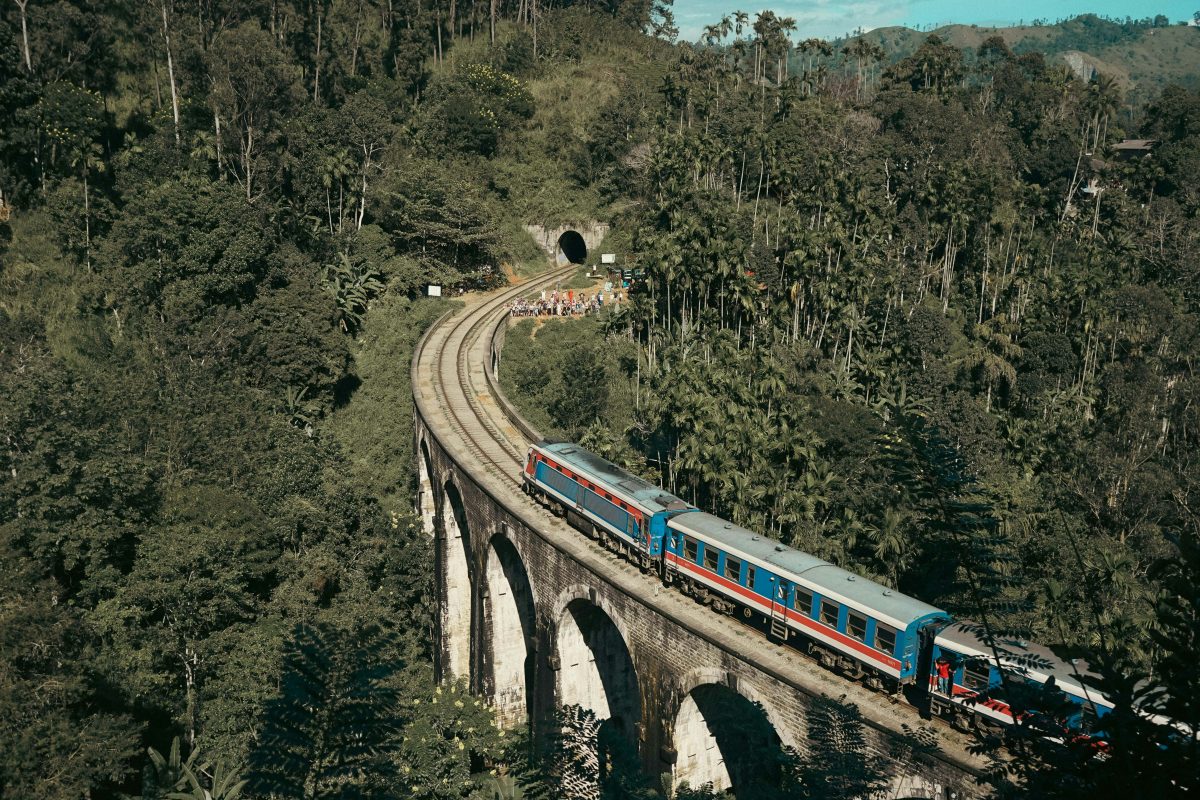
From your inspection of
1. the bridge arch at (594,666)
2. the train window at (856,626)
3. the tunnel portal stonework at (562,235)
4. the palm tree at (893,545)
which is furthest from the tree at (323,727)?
the tunnel portal stonework at (562,235)

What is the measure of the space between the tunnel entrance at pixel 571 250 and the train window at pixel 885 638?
82222 millimetres

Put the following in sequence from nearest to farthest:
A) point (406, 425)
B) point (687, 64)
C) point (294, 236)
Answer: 1. point (406, 425)
2. point (294, 236)
3. point (687, 64)

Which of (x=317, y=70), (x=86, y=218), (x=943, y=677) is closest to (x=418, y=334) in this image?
(x=86, y=218)

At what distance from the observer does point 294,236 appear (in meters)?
87.4

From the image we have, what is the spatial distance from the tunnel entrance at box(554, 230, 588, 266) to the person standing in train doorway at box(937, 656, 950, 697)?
277ft

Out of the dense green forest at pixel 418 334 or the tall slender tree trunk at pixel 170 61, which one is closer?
the dense green forest at pixel 418 334

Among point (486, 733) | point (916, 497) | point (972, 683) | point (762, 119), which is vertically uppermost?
point (762, 119)

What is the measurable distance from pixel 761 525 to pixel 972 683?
88.2ft

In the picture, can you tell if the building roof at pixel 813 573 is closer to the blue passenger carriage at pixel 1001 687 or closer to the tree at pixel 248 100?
the blue passenger carriage at pixel 1001 687

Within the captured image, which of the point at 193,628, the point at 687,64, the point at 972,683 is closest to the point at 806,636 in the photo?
the point at 972,683

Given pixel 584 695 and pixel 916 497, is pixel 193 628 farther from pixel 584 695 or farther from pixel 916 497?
pixel 916 497

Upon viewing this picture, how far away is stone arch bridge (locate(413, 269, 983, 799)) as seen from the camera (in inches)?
1196

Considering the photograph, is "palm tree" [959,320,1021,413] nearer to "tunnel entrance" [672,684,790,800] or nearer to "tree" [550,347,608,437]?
"tree" [550,347,608,437]

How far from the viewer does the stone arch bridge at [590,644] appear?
30.4 meters
